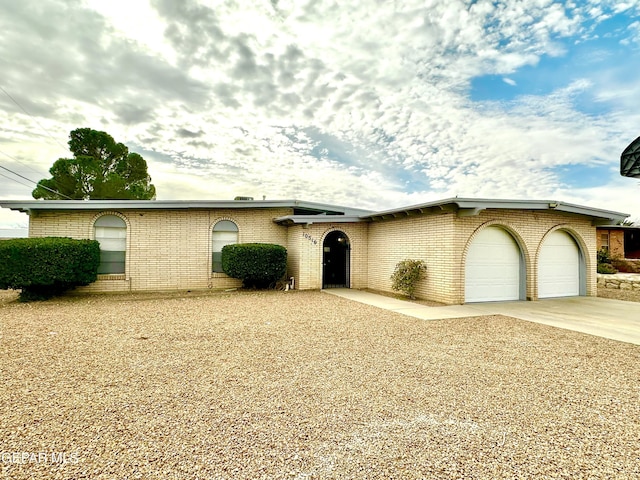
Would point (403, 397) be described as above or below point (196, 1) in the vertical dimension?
below

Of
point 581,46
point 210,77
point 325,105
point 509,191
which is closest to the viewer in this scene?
point 581,46

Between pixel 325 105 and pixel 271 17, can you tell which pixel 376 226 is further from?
pixel 271 17

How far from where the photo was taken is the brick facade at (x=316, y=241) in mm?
9672

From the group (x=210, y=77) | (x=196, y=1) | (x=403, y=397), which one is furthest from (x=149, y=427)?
(x=210, y=77)

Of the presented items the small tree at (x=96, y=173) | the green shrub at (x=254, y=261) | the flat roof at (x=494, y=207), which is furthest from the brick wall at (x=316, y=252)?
the small tree at (x=96, y=173)

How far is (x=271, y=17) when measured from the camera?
9.31 metres

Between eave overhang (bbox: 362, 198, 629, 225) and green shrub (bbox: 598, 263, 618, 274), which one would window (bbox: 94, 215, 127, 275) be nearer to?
eave overhang (bbox: 362, 198, 629, 225)

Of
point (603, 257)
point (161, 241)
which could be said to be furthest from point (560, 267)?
point (161, 241)

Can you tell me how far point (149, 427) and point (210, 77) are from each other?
1106 cm

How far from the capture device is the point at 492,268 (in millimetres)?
10125

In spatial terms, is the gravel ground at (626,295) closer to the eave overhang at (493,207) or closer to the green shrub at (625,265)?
the eave overhang at (493,207)

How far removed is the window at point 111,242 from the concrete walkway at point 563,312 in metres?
8.43

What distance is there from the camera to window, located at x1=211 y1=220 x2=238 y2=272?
1268 cm

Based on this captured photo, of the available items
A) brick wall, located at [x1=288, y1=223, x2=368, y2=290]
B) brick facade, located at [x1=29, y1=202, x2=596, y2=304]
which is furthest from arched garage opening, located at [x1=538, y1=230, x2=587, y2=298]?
brick wall, located at [x1=288, y1=223, x2=368, y2=290]
